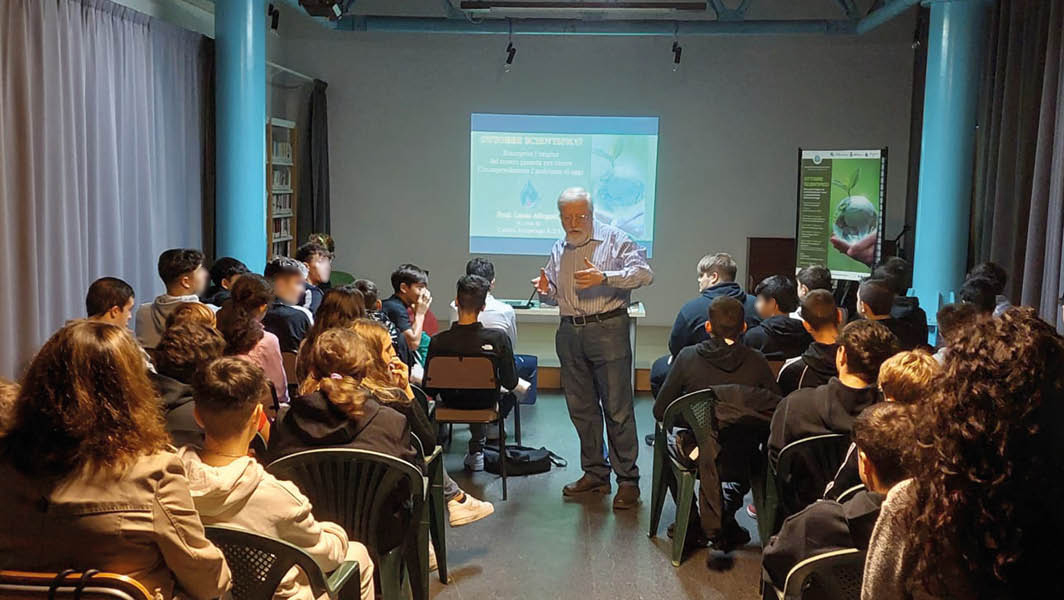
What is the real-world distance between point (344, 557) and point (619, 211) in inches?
264

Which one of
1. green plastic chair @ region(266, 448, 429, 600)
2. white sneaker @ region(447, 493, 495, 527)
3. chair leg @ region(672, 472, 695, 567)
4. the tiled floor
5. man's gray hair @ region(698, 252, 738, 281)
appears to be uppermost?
man's gray hair @ region(698, 252, 738, 281)

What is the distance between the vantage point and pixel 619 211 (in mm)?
8844

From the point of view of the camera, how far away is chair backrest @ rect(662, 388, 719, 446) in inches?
142

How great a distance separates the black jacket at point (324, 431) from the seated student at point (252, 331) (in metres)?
0.39

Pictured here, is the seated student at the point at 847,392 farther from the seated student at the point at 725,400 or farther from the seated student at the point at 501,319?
the seated student at the point at 501,319

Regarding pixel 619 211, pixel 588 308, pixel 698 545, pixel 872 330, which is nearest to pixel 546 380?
pixel 619 211

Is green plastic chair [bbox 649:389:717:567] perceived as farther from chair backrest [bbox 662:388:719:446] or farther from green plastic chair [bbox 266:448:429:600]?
green plastic chair [bbox 266:448:429:600]

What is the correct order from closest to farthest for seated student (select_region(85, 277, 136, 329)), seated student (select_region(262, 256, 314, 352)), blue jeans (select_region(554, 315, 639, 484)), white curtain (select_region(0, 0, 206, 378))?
seated student (select_region(85, 277, 136, 329)) → seated student (select_region(262, 256, 314, 352)) → blue jeans (select_region(554, 315, 639, 484)) → white curtain (select_region(0, 0, 206, 378))

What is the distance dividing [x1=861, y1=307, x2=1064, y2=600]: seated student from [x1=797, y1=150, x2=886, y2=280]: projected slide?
620cm

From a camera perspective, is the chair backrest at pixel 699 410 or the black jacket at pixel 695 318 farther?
the black jacket at pixel 695 318

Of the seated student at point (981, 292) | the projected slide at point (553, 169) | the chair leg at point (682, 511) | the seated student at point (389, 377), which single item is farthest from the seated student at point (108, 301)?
the projected slide at point (553, 169)

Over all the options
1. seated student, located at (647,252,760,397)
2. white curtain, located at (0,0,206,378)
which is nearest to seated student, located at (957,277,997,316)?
seated student, located at (647,252,760,397)

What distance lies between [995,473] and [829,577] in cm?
86

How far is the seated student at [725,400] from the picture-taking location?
358 cm
